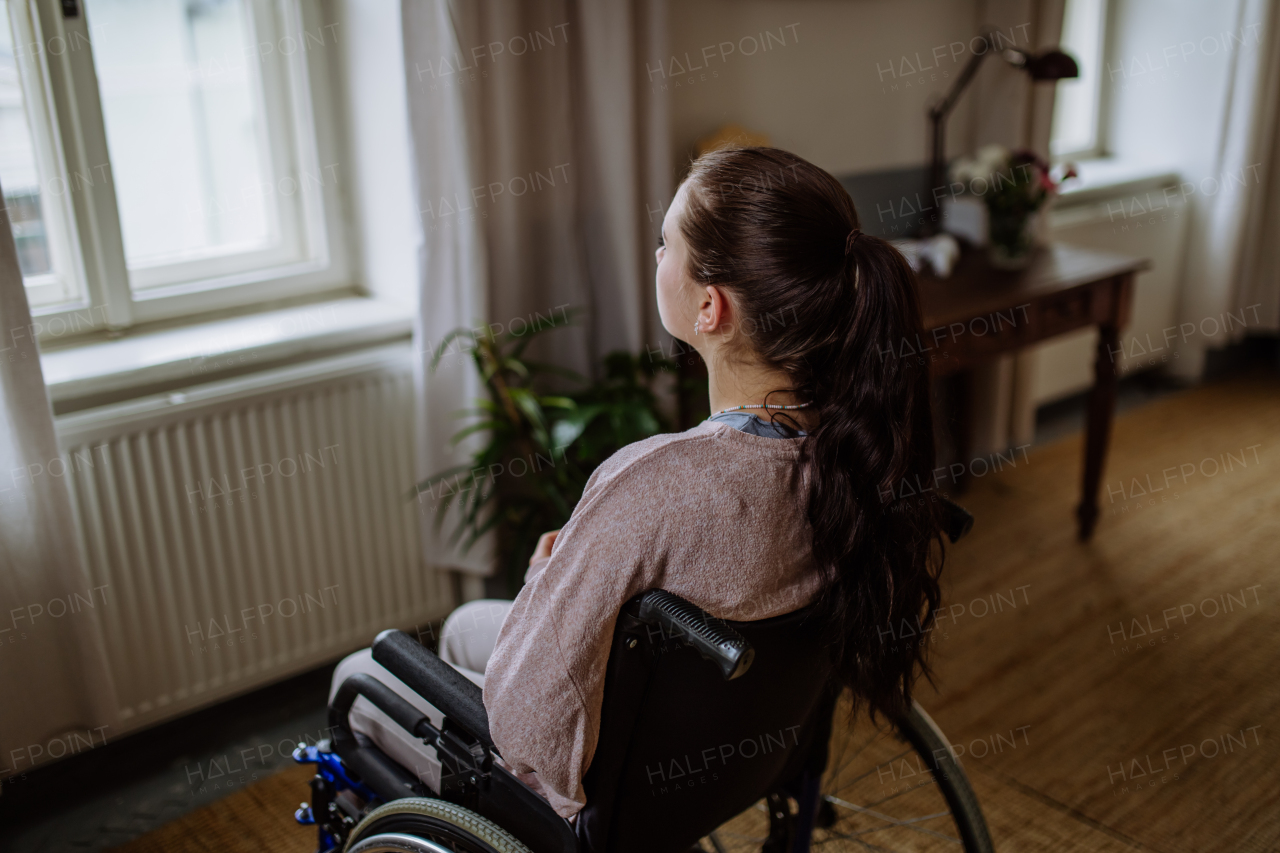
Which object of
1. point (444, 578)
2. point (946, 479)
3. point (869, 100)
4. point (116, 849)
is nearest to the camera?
point (116, 849)

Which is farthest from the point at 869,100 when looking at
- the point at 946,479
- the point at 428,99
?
the point at 428,99

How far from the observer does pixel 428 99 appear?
1960 mm

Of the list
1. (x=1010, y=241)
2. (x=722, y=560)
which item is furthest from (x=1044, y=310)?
(x=722, y=560)

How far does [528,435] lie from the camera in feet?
6.67

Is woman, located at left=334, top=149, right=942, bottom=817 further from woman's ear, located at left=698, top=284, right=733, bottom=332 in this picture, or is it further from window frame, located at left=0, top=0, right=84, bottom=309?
window frame, located at left=0, top=0, right=84, bottom=309

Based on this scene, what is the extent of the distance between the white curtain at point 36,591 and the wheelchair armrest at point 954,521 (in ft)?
4.52

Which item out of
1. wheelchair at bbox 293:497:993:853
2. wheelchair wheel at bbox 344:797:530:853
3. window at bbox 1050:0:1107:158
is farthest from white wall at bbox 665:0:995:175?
wheelchair wheel at bbox 344:797:530:853

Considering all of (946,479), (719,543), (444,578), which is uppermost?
Result: (719,543)

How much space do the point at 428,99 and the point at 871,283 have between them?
1.28 meters

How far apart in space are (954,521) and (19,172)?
1737 mm

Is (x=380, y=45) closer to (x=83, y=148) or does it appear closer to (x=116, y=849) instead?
(x=83, y=148)

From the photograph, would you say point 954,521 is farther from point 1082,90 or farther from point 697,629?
point 1082,90

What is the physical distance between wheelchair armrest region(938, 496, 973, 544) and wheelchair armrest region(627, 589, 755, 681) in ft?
1.07

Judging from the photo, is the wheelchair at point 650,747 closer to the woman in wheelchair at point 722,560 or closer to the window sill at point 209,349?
the woman in wheelchair at point 722,560
